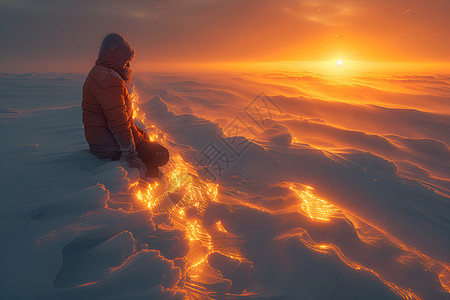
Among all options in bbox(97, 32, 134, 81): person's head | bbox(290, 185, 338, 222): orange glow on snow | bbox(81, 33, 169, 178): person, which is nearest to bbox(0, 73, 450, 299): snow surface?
bbox(290, 185, 338, 222): orange glow on snow

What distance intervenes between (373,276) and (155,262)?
1.51 m

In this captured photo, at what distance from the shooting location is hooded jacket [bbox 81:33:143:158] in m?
1.73

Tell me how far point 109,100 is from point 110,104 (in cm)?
3

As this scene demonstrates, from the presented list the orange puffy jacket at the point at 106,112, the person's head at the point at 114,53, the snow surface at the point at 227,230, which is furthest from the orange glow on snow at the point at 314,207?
the person's head at the point at 114,53

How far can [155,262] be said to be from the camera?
42.3 inches

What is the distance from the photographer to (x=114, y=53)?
179cm

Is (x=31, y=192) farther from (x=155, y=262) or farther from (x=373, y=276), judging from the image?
(x=373, y=276)

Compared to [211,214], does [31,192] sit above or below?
above

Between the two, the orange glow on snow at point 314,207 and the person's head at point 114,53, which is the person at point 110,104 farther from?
the orange glow on snow at point 314,207

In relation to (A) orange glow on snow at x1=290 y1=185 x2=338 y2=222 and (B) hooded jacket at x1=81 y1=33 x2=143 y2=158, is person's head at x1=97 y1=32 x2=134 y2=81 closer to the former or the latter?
(B) hooded jacket at x1=81 y1=33 x2=143 y2=158

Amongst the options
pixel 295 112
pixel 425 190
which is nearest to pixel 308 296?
pixel 425 190

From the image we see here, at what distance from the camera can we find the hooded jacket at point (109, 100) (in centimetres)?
173

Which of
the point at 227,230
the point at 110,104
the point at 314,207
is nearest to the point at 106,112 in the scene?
the point at 110,104

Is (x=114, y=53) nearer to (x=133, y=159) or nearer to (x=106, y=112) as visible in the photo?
(x=106, y=112)
